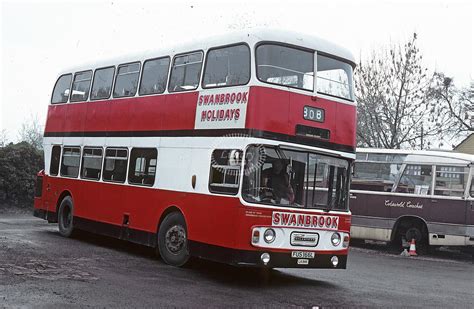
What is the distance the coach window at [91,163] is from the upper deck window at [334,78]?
5819mm

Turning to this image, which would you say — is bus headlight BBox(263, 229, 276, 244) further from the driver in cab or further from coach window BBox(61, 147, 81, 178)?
coach window BBox(61, 147, 81, 178)

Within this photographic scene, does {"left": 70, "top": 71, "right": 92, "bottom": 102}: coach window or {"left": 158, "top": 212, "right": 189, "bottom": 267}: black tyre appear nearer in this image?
{"left": 158, "top": 212, "right": 189, "bottom": 267}: black tyre

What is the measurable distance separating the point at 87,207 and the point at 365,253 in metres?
8.76

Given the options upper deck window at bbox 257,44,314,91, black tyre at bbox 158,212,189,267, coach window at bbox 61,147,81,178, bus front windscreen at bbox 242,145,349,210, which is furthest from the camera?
coach window at bbox 61,147,81,178

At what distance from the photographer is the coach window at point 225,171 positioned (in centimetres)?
1038

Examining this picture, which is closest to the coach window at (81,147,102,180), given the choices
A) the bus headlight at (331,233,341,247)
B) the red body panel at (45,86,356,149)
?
the red body panel at (45,86,356,149)

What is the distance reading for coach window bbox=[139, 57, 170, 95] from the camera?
1295cm

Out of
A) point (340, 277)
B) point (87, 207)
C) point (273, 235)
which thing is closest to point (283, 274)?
point (340, 277)

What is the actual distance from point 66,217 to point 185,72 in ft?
19.2

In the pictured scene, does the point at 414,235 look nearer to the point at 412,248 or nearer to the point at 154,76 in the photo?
the point at 412,248

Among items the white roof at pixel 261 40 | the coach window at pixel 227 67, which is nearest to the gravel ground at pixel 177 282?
the coach window at pixel 227 67

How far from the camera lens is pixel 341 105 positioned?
37.9 feet

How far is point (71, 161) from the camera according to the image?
15930 mm

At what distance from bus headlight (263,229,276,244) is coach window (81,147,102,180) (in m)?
5.76
